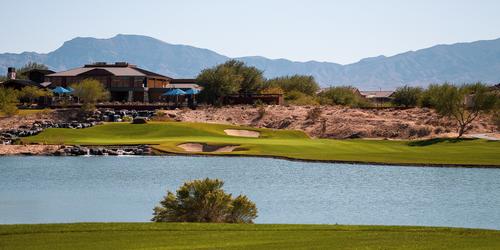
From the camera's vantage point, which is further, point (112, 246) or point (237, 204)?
point (237, 204)

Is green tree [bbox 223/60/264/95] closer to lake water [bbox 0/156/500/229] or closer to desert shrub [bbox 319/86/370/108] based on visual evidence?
desert shrub [bbox 319/86/370/108]

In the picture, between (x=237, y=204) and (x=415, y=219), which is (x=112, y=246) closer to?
(x=237, y=204)

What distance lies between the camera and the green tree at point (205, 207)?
83.1ft

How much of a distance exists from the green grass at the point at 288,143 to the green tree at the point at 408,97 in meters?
34.6

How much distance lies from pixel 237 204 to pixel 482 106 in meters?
56.1

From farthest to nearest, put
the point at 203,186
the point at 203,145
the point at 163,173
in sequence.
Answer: the point at 203,145 < the point at 163,173 < the point at 203,186

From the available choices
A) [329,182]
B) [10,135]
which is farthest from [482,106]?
[10,135]

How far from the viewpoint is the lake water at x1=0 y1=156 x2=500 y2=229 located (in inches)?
1198

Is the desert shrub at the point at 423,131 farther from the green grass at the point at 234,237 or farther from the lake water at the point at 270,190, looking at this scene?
the green grass at the point at 234,237

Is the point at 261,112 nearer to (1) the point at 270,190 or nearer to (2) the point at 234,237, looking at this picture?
(1) the point at 270,190

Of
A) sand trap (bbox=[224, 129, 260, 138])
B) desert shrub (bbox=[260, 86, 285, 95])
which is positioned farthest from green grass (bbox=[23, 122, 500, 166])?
desert shrub (bbox=[260, 86, 285, 95])

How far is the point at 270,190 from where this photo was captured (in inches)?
1534

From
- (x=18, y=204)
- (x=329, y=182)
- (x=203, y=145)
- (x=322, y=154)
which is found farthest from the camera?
(x=203, y=145)

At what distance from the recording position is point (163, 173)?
47.2m
